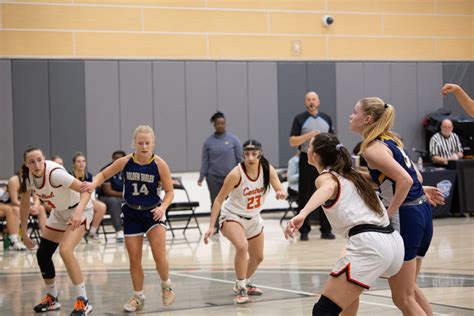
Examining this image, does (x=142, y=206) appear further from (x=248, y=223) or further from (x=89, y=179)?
(x=89, y=179)

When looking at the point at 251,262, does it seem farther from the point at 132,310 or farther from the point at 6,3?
the point at 6,3

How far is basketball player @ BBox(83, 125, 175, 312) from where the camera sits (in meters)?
7.86

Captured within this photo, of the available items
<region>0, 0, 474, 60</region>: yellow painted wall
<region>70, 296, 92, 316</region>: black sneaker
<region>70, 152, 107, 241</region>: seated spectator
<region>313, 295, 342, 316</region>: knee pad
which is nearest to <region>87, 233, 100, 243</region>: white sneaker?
<region>70, 152, 107, 241</region>: seated spectator

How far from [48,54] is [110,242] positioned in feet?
14.4

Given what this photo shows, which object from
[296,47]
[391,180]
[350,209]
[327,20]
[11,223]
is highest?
[327,20]

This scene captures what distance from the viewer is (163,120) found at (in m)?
17.6

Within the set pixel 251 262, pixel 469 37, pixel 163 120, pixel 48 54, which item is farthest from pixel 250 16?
pixel 251 262

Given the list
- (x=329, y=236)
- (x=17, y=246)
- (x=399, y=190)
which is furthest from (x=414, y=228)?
(x=17, y=246)

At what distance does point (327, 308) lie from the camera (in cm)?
492

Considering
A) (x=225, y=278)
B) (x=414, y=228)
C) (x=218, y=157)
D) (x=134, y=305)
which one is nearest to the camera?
(x=414, y=228)

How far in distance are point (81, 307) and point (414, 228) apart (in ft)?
10.8

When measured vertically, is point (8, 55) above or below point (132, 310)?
above

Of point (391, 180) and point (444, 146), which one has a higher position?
point (391, 180)

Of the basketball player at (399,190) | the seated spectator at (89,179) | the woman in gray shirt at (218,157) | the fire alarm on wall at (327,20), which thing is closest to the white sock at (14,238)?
the seated spectator at (89,179)
